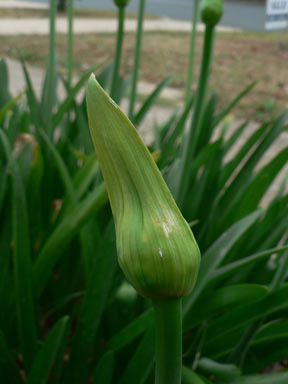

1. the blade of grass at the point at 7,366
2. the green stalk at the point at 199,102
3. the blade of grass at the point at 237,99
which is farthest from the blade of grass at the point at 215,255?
the blade of grass at the point at 237,99

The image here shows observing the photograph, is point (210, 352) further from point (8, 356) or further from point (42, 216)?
point (42, 216)

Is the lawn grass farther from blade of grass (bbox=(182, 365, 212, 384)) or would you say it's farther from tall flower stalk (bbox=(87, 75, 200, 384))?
tall flower stalk (bbox=(87, 75, 200, 384))

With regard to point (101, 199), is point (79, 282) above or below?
below

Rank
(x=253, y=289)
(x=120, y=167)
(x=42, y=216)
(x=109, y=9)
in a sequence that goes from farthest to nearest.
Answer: (x=109, y=9) → (x=42, y=216) → (x=253, y=289) → (x=120, y=167)

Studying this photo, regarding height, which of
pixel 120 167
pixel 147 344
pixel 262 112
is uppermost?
pixel 120 167

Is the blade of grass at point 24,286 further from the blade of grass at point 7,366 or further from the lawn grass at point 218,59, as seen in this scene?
the lawn grass at point 218,59

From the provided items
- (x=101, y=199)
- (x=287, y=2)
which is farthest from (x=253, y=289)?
(x=287, y=2)
